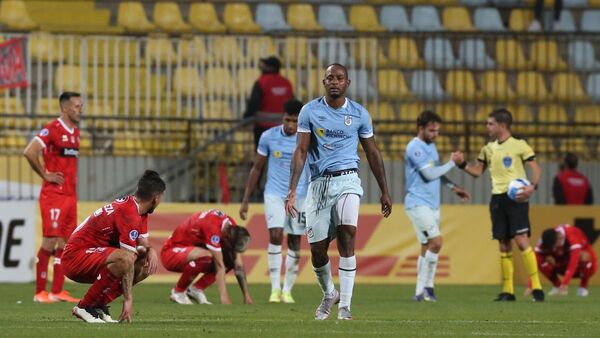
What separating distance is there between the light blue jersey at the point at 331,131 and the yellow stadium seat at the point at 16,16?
12.6 metres

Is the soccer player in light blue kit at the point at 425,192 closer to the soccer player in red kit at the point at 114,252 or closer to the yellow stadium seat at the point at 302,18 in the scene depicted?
the soccer player in red kit at the point at 114,252

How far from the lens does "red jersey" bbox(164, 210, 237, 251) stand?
621 inches

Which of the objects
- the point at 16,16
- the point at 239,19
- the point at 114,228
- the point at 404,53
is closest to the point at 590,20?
the point at 404,53

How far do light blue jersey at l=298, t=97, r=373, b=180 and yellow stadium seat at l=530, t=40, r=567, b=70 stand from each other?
13.3 metres

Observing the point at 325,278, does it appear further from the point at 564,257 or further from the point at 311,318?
the point at 564,257

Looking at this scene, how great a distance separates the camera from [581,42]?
25.8 metres

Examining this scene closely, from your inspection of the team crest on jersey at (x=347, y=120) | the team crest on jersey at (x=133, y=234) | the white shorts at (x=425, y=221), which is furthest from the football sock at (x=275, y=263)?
the team crest on jersey at (x=133, y=234)

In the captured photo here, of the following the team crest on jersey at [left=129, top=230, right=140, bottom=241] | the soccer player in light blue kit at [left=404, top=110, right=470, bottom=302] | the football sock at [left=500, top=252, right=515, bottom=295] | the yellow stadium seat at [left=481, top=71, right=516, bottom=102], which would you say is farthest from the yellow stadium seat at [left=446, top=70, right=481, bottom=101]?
the team crest on jersey at [left=129, top=230, right=140, bottom=241]

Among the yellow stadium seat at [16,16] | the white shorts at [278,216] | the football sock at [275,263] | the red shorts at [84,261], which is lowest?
the football sock at [275,263]

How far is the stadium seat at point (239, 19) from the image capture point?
25328 millimetres

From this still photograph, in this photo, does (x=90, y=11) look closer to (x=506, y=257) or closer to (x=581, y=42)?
(x=581, y=42)

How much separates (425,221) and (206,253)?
9.40 feet

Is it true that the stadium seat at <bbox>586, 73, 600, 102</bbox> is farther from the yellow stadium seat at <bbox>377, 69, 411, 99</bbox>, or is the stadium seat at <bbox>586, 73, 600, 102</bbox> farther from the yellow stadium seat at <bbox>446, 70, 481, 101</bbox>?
the yellow stadium seat at <bbox>377, 69, 411, 99</bbox>

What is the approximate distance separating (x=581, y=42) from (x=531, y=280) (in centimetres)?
923
